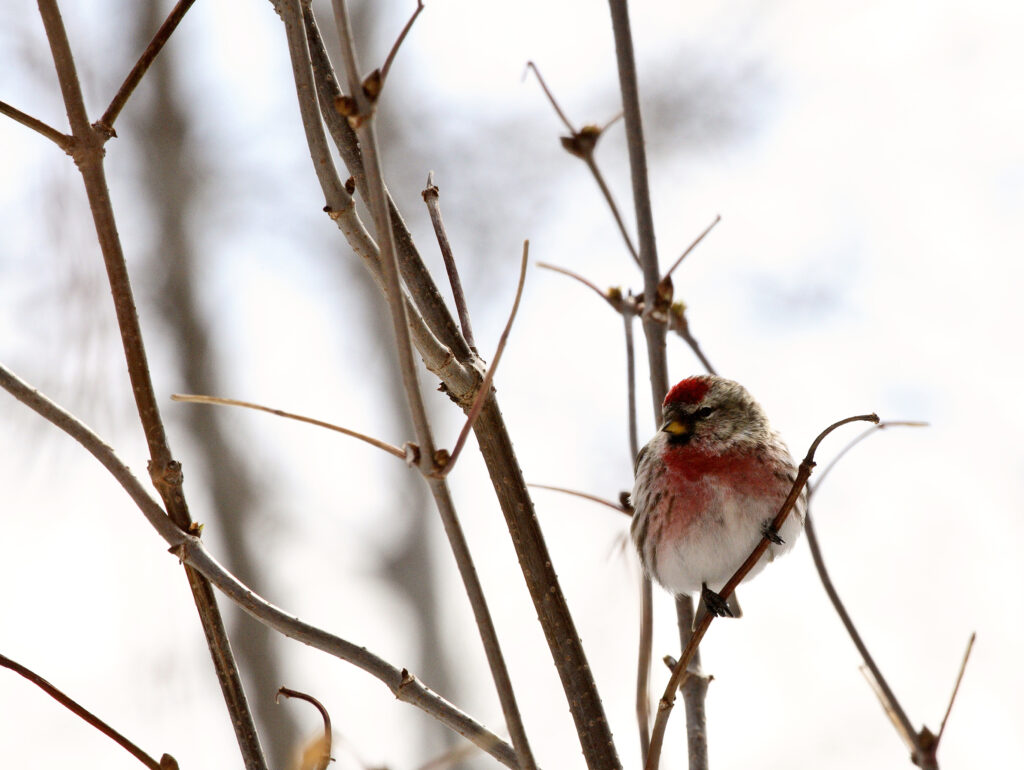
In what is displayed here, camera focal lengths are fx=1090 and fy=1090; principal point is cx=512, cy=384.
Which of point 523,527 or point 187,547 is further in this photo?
point 523,527

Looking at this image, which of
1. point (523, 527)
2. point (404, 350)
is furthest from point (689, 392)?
point (404, 350)

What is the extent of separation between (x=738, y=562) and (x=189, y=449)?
5.51 meters

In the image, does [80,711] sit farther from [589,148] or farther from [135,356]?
[589,148]

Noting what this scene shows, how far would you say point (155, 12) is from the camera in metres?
8.09

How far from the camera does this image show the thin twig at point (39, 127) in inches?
51.7

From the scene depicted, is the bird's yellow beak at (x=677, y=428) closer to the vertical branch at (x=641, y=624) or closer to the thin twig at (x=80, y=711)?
the vertical branch at (x=641, y=624)

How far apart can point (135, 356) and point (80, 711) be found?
0.44 meters

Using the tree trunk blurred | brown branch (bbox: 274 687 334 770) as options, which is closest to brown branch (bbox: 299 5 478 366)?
brown branch (bbox: 274 687 334 770)

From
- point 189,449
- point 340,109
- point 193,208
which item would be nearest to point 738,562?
point 340,109

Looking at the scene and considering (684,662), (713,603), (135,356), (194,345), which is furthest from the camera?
(194,345)

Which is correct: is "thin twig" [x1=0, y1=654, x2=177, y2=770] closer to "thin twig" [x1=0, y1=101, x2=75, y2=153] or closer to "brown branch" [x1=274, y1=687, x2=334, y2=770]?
"brown branch" [x1=274, y1=687, x2=334, y2=770]

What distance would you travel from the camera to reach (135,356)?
139cm

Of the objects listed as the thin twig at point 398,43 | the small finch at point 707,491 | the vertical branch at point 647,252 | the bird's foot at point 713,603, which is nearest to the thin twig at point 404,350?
the thin twig at point 398,43

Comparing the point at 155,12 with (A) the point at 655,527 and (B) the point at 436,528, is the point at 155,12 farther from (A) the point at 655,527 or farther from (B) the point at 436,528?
(A) the point at 655,527
